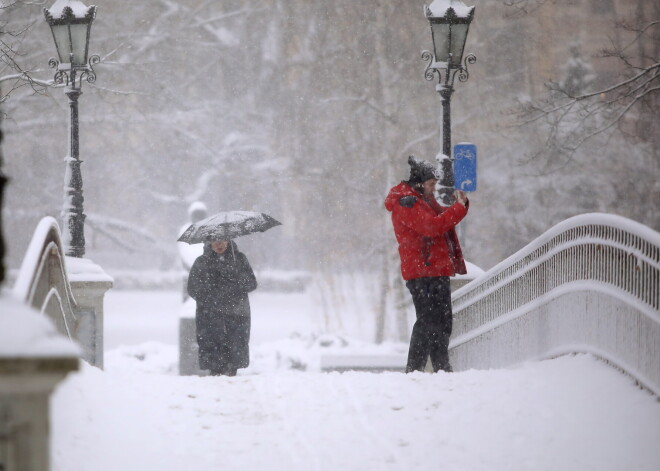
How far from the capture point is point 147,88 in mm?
24844

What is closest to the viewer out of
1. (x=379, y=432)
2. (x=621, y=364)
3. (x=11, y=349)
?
(x=11, y=349)

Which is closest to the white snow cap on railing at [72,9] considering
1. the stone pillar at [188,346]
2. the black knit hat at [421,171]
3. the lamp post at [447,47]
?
the lamp post at [447,47]

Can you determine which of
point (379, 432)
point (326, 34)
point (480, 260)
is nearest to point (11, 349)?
point (379, 432)

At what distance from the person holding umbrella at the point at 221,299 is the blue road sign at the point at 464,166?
2.36m

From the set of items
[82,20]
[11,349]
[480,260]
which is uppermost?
[82,20]

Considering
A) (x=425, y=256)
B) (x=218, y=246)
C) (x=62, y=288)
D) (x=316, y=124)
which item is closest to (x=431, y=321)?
(x=425, y=256)

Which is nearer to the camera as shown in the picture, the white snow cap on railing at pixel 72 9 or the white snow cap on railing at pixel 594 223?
the white snow cap on railing at pixel 594 223

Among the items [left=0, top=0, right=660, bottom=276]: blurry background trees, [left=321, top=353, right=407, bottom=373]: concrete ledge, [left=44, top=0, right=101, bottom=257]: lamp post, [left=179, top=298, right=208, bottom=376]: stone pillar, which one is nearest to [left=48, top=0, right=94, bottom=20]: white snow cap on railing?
[left=44, top=0, right=101, bottom=257]: lamp post

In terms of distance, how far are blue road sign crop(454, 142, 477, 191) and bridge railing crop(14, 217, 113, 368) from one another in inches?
141

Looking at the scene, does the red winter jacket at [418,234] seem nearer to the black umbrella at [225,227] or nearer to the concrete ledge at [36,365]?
the black umbrella at [225,227]

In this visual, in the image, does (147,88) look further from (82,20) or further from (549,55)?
(82,20)

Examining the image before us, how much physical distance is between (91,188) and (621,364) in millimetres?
21129

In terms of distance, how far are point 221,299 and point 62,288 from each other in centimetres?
188

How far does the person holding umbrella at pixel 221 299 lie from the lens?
9102 millimetres
